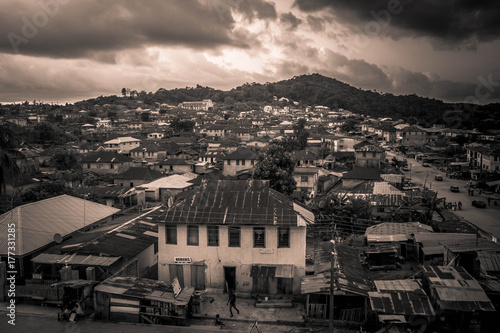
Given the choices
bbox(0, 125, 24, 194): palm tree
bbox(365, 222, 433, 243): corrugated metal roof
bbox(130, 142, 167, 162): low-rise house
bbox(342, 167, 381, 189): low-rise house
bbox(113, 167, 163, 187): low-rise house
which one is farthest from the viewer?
bbox(130, 142, 167, 162): low-rise house

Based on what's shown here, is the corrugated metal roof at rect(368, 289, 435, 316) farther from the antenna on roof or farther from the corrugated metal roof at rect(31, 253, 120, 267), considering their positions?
the antenna on roof

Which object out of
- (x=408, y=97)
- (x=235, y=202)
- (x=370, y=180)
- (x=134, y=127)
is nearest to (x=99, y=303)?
(x=235, y=202)

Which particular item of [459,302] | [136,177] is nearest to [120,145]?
[136,177]

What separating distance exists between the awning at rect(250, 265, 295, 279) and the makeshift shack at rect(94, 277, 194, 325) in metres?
2.92

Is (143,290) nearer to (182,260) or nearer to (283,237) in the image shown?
(182,260)

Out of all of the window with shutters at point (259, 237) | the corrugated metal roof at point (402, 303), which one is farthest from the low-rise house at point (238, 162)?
the corrugated metal roof at point (402, 303)

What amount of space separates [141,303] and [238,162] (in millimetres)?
39574

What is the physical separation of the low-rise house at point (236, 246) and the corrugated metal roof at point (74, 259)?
2.33 m

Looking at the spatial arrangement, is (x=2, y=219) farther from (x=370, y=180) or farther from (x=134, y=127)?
(x=134, y=127)

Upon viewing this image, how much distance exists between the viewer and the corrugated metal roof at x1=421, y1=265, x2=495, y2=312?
10875mm

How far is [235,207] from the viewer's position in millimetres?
15852

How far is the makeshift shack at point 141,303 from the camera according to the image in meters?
12.7

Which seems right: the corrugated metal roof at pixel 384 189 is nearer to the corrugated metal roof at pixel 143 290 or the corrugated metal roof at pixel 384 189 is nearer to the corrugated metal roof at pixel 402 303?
the corrugated metal roof at pixel 402 303

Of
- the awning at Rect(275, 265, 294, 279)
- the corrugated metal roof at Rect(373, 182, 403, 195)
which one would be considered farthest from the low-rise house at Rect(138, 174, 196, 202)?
the awning at Rect(275, 265, 294, 279)
